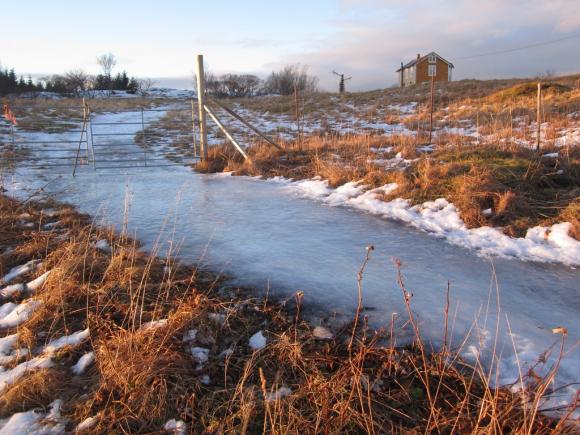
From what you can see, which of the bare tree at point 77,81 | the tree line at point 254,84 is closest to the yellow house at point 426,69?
the tree line at point 254,84

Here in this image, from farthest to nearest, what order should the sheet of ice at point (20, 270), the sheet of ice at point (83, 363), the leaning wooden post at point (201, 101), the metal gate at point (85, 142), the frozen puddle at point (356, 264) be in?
the metal gate at point (85, 142), the leaning wooden post at point (201, 101), the sheet of ice at point (20, 270), the frozen puddle at point (356, 264), the sheet of ice at point (83, 363)

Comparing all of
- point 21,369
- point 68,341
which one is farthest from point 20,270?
point 21,369

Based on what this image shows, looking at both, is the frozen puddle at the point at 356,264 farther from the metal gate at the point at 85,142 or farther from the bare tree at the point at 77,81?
the bare tree at the point at 77,81

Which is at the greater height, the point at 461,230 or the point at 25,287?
the point at 461,230

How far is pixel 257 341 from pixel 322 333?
45 cm

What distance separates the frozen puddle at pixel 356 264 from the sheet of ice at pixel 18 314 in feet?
4.73

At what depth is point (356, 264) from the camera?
4168 millimetres

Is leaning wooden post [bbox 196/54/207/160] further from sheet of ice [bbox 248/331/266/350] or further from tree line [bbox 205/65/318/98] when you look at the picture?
tree line [bbox 205/65/318/98]

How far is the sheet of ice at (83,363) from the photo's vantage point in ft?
8.79

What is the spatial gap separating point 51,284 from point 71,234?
1661mm

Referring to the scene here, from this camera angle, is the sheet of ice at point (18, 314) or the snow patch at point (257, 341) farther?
the sheet of ice at point (18, 314)

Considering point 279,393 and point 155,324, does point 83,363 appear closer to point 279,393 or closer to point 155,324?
point 155,324

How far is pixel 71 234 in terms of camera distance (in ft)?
16.5

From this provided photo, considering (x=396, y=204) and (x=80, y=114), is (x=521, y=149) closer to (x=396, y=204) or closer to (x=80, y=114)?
(x=396, y=204)
